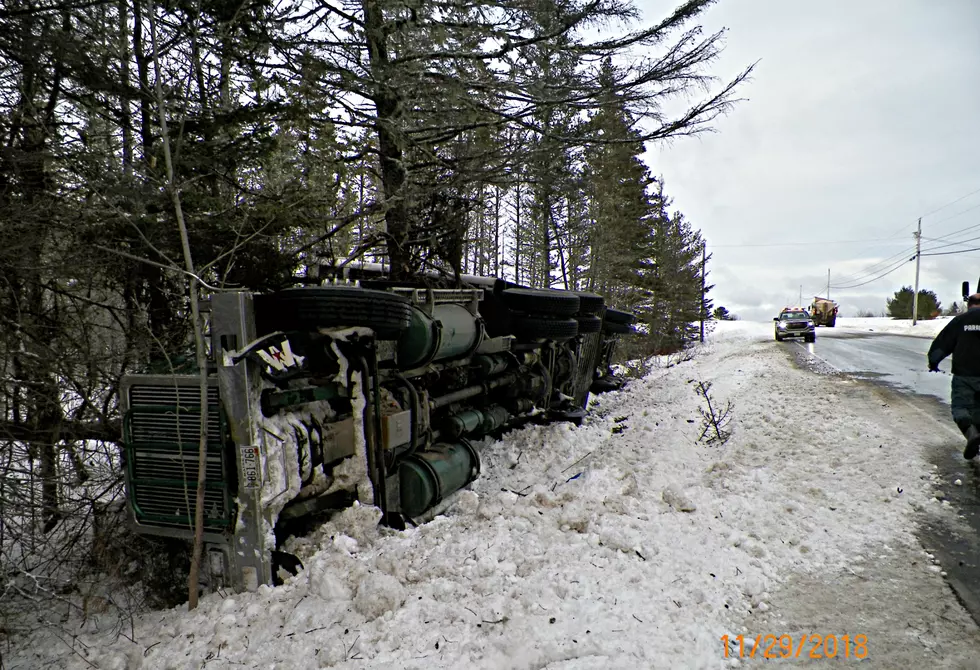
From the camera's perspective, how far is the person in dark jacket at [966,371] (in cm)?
577

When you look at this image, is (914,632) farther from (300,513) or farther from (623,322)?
(623,322)

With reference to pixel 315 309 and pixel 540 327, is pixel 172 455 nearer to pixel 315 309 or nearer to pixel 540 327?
pixel 315 309

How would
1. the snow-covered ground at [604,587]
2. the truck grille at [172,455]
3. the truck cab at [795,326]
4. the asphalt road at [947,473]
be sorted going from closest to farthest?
1. the snow-covered ground at [604,587]
2. the truck grille at [172,455]
3. the asphalt road at [947,473]
4. the truck cab at [795,326]

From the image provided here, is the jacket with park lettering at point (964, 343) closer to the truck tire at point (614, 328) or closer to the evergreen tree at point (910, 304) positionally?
the truck tire at point (614, 328)

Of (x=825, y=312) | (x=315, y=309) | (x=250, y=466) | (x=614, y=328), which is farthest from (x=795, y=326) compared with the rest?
(x=250, y=466)

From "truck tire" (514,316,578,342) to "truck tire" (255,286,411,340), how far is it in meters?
3.28

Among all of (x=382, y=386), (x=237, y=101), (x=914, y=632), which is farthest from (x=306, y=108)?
(x=914, y=632)

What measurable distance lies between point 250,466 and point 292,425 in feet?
1.21

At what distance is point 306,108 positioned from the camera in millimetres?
5605

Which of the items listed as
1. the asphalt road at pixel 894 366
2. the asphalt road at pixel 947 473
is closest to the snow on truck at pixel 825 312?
the asphalt road at pixel 894 366

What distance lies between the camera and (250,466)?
313 centimetres
